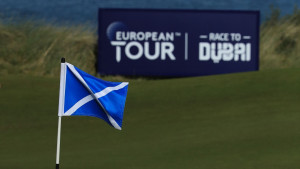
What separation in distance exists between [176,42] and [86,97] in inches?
468

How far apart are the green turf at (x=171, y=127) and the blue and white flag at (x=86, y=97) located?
154cm

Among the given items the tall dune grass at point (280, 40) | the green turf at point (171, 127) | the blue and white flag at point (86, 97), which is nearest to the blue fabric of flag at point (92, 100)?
the blue and white flag at point (86, 97)

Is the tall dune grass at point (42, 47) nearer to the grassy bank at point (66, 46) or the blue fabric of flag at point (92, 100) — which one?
the grassy bank at point (66, 46)

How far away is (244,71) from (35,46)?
5.39 metres

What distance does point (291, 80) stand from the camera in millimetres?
18500

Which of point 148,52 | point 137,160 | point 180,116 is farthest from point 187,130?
point 148,52

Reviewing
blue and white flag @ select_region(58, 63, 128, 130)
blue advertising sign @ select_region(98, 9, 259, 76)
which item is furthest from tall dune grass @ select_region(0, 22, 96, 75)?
blue and white flag @ select_region(58, 63, 128, 130)

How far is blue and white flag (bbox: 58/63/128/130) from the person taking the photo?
9.14 metres

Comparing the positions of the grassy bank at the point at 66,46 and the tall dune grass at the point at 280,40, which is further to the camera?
the tall dune grass at the point at 280,40

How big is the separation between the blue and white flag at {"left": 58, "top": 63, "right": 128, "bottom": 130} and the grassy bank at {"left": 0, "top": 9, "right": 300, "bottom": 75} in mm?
11855

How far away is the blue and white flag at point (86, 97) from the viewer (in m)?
9.14

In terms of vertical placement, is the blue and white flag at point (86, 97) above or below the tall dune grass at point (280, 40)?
below

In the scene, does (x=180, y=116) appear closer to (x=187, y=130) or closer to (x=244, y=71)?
(x=187, y=130)

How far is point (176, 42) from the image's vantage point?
20953 millimetres
